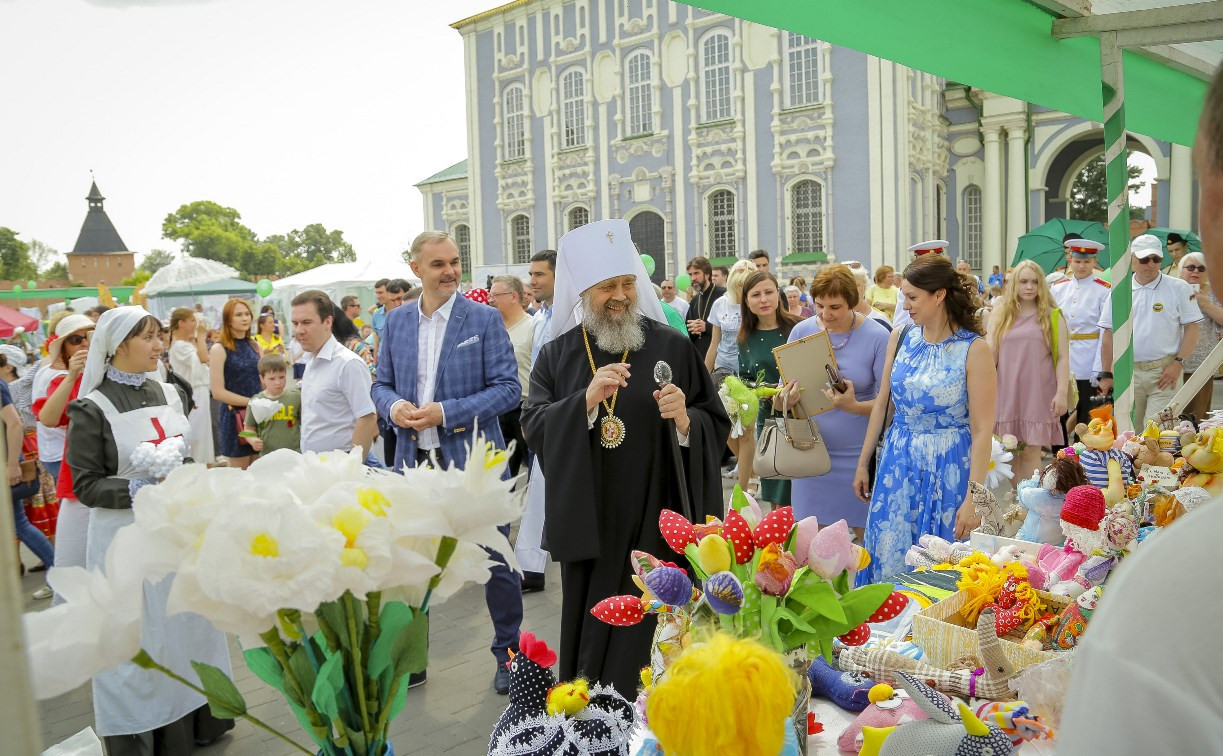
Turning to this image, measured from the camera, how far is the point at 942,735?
161 centimetres

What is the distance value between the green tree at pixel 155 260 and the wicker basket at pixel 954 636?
259ft

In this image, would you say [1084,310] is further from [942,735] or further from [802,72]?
[802,72]

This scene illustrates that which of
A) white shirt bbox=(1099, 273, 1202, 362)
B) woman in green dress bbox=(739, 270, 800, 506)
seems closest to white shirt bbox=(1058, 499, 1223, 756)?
woman in green dress bbox=(739, 270, 800, 506)

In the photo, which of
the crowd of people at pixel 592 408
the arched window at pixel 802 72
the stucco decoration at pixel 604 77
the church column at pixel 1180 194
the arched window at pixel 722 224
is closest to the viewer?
the crowd of people at pixel 592 408

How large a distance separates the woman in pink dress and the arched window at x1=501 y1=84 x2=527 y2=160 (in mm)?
27131

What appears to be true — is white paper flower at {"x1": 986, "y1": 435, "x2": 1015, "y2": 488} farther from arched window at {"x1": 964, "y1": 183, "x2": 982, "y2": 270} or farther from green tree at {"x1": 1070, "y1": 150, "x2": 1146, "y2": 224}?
green tree at {"x1": 1070, "y1": 150, "x2": 1146, "y2": 224}

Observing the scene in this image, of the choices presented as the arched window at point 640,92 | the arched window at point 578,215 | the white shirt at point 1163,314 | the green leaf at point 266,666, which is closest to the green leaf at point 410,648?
the green leaf at point 266,666

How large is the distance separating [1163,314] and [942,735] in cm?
772

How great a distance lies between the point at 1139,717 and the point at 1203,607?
0.10 m

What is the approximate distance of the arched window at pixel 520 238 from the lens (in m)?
32.5

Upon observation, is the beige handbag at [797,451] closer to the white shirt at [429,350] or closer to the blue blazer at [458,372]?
the blue blazer at [458,372]

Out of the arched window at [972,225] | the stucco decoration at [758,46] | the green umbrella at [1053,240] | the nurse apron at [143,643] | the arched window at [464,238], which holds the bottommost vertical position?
the nurse apron at [143,643]

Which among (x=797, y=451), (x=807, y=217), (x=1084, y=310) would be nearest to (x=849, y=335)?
(x=797, y=451)

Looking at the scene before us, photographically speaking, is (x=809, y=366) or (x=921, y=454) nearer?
(x=921, y=454)
